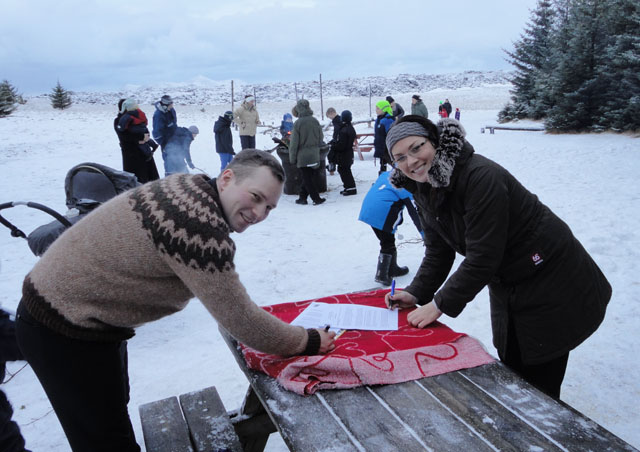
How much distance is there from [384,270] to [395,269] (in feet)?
0.77

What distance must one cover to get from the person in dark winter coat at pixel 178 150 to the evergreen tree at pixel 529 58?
14766mm

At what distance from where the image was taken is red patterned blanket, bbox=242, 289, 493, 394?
1.75 m

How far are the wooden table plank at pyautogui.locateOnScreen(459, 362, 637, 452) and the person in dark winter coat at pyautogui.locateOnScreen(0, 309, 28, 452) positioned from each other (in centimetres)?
192

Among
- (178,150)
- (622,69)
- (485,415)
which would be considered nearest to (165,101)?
(178,150)

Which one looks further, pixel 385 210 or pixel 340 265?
pixel 340 265

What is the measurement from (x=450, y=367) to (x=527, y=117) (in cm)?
2047

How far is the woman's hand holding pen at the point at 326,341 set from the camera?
190 centimetres

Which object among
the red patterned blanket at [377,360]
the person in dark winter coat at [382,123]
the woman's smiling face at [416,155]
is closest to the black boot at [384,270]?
the red patterned blanket at [377,360]

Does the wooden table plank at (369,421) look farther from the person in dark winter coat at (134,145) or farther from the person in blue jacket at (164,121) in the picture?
the person in blue jacket at (164,121)

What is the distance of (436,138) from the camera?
82.5 inches

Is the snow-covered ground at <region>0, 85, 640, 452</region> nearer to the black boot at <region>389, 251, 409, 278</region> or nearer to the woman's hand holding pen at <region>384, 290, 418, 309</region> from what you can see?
the black boot at <region>389, 251, 409, 278</region>

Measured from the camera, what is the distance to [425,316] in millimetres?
2131

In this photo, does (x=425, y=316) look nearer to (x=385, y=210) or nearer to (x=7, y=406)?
(x=7, y=406)

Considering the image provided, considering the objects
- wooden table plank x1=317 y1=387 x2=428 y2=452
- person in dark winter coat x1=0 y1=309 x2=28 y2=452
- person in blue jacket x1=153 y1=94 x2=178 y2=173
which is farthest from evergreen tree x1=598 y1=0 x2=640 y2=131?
person in dark winter coat x1=0 y1=309 x2=28 y2=452
